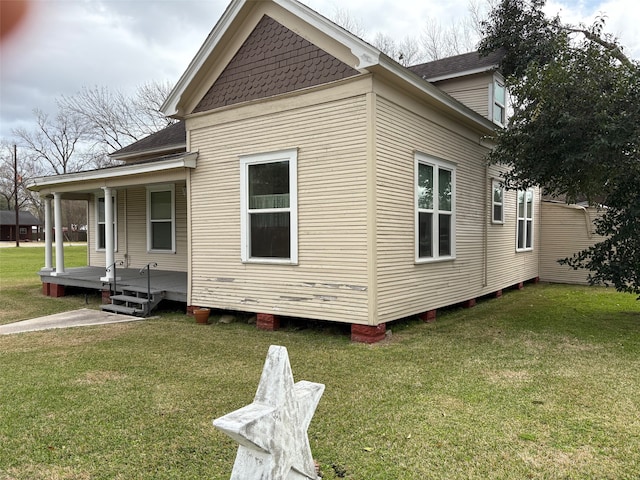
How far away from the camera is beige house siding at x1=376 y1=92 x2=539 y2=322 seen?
21.6 feet

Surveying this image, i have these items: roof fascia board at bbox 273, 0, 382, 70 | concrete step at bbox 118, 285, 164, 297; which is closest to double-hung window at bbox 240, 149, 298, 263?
roof fascia board at bbox 273, 0, 382, 70

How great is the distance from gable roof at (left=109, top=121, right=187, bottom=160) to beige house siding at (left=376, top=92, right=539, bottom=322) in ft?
20.8

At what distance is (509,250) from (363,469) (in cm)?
980

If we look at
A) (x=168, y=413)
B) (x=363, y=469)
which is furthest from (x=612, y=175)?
(x=168, y=413)

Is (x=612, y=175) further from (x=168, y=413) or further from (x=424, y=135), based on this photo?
(x=168, y=413)

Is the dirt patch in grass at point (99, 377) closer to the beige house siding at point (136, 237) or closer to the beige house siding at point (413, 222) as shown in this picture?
the beige house siding at point (413, 222)

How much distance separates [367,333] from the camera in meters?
6.36

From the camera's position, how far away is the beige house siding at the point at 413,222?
6.57 metres

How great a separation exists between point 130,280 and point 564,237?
12.6 meters

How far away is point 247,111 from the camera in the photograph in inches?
298

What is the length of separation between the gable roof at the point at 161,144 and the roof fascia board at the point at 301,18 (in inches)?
127

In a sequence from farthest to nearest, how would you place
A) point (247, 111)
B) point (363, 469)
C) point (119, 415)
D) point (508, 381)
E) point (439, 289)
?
point (439, 289) < point (247, 111) < point (508, 381) < point (119, 415) < point (363, 469)

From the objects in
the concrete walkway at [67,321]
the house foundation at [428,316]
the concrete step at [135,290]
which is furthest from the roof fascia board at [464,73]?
the concrete walkway at [67,321]

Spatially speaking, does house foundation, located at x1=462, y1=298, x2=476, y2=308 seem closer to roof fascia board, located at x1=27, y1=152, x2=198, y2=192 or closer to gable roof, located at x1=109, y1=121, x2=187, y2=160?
roof fascia board, located at x1=27, y1=152, x2=198, y2=192
